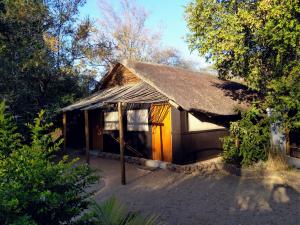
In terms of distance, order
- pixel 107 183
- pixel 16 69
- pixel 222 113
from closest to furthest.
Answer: pixel 107 183
pixel 222 113
pixel 16 69

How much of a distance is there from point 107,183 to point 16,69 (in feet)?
25.0

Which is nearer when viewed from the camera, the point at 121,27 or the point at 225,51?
the point at 225,51

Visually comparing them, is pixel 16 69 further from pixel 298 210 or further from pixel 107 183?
pixel 298 210

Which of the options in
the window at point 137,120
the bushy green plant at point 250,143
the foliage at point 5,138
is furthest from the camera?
the window at point 137,120

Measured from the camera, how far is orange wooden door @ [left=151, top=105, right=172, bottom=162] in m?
10.8

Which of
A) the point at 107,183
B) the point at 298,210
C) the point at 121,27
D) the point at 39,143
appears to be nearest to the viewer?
the point at 39,143

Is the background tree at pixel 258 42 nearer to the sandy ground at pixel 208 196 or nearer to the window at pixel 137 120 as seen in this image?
the sandy ground at pixel 208 196

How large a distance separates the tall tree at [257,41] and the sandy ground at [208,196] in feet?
6.86

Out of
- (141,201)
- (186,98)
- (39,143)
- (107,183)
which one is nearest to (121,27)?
(186,98)

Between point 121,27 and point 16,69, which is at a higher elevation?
point 121,27

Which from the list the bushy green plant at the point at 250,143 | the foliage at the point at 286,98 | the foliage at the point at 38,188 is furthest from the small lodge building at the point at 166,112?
the foliage at the point at 38,188

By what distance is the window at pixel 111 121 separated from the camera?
42.1ft

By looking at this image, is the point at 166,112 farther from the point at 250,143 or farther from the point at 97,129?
the point at 97,129

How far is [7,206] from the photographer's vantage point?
2016 millimetres
